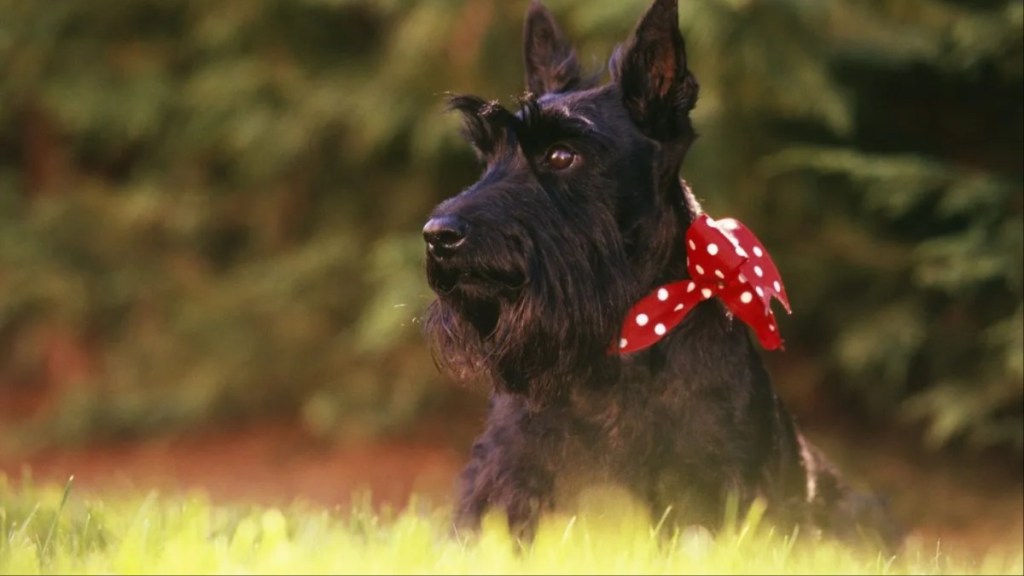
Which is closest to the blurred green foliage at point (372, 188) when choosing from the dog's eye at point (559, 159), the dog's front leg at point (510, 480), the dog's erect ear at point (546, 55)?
the dog's erect ear at point (546, 55)

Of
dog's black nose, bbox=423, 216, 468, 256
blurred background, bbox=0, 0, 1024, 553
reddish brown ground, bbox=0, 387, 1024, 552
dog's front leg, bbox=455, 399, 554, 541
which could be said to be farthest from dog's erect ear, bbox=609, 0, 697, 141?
reddish brown ground, bbox=0, 387, 1024, 552

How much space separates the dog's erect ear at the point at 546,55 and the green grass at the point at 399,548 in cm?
135

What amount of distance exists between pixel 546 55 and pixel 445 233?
1078mm

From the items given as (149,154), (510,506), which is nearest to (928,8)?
(510,506)

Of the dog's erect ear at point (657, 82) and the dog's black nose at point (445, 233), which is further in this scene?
the dog's erect ear at point (657, 82)

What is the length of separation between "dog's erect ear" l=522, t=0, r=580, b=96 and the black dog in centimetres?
35

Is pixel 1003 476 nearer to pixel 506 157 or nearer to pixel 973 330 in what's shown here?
pixel 973 330

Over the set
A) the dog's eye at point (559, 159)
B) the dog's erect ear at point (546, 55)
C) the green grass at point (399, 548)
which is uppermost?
the dog's erect ear at point (546, 55)

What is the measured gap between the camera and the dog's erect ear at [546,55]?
362 centimetres

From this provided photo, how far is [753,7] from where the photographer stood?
5785 mm

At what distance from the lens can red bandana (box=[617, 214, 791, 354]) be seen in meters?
3.02

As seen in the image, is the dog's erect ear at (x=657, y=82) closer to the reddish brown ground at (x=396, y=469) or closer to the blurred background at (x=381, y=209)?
the blurred background at (x=381, y=209)

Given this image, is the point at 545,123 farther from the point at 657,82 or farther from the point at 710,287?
the point at 710,287

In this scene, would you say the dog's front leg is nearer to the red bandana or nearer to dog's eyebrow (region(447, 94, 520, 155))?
the red bandana
